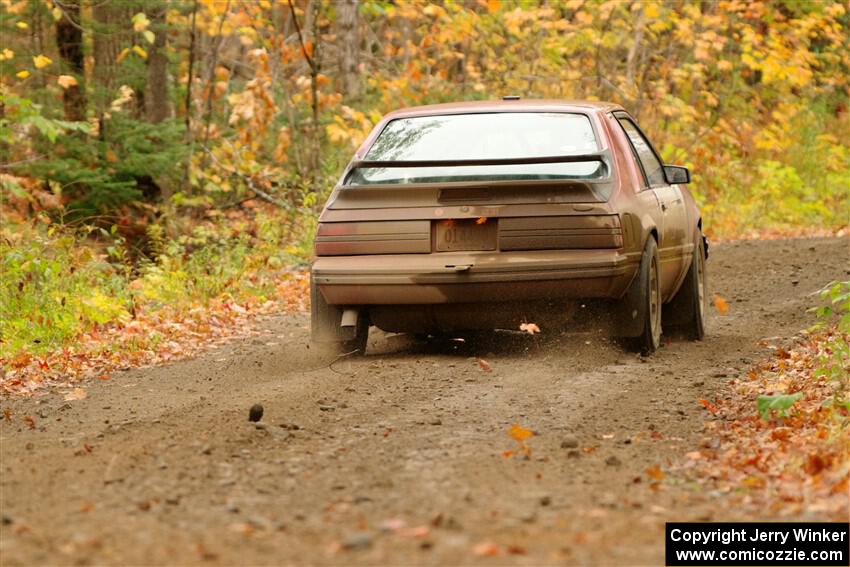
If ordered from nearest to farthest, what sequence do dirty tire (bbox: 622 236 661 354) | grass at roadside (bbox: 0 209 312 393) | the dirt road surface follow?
the dirt road surface
dirty tire (bbox: 622 236 661 354)
grass at roadside (bbox: 0 209 312 393)

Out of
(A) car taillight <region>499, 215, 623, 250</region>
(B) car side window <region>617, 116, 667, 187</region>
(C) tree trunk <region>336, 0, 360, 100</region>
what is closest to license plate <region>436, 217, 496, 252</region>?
(A) car taillight <region>499, 215, 623, 250</region>

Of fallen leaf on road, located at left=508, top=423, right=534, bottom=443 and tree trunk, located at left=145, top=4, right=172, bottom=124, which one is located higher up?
fallen leaf on road, located at left=508, top=423, right=534, bottom=443

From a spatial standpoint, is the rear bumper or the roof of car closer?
the rear bumper

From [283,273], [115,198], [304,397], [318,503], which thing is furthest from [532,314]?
[115,198]

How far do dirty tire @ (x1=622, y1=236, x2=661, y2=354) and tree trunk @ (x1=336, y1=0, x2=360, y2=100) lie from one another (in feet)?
40.1

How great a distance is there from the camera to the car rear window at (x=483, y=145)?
7.89 meters

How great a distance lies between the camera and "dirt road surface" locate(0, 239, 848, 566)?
3938 millimetres

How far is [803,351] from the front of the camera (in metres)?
8.35

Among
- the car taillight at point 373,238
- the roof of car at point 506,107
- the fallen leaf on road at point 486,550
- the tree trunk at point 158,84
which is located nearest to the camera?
the fallen leaf on road at point 486,550

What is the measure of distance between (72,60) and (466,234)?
11162mm

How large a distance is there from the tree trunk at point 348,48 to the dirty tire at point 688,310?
11.2 metres

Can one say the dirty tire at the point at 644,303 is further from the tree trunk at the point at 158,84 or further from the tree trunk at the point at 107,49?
the tree trunk at the point at 158,84

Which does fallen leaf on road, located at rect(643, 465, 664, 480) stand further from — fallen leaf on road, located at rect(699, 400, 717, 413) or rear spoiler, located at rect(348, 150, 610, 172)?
rear spoiler, located at rect(348, 150, 610, 172)

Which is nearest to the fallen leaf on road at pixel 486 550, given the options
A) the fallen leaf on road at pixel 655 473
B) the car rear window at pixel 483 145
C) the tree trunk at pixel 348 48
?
the fallen leaf on road at pixel 655 473
